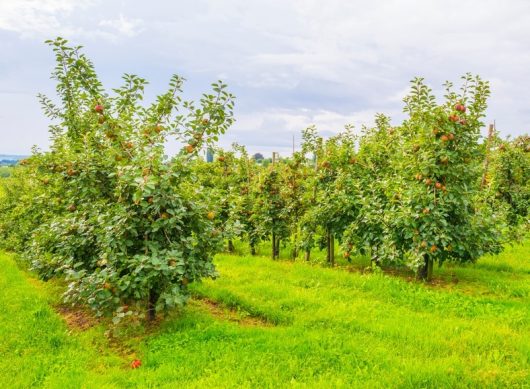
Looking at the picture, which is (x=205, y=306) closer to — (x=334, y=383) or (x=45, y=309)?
(x=45, y=309)

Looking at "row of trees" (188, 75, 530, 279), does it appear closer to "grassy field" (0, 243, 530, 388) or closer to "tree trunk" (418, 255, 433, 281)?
"tree trunk" (418, 255, 433, 281)

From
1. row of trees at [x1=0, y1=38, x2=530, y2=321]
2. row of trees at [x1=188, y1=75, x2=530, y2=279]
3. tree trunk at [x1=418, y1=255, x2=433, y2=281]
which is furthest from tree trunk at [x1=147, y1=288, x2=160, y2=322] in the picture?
tree trunk at [x1=418, y1=255, x2=433, y2=281]

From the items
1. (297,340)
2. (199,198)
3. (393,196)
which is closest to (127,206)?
(199,198)

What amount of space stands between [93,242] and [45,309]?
1.53 metres

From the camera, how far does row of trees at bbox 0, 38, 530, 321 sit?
4.62 metres

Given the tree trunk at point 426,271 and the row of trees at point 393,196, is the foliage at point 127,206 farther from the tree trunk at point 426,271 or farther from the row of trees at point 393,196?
the tree trunk at point 426,271

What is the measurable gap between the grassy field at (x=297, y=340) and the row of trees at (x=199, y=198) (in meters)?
0.53

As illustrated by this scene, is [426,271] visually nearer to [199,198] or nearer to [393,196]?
[393,196]

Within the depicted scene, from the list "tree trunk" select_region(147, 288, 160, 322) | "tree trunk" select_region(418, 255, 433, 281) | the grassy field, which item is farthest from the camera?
"tree trunk" select_region(418, 255, 433, 281)

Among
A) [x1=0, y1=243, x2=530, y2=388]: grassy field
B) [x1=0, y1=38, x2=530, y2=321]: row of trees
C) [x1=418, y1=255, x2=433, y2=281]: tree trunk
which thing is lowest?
[x1=0, y1=243, x2=530, y2=388]: grassy field

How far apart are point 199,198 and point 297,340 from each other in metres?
2.08

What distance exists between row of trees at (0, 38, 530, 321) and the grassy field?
529 mm

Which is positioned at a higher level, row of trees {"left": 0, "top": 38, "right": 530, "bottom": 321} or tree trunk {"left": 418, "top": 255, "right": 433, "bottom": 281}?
row of trees {"left": 0, "top": 38, "right": 530, "bottom": 321}

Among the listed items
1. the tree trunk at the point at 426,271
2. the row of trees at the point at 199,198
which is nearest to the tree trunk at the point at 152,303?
the row of trees at the point at 199,198
